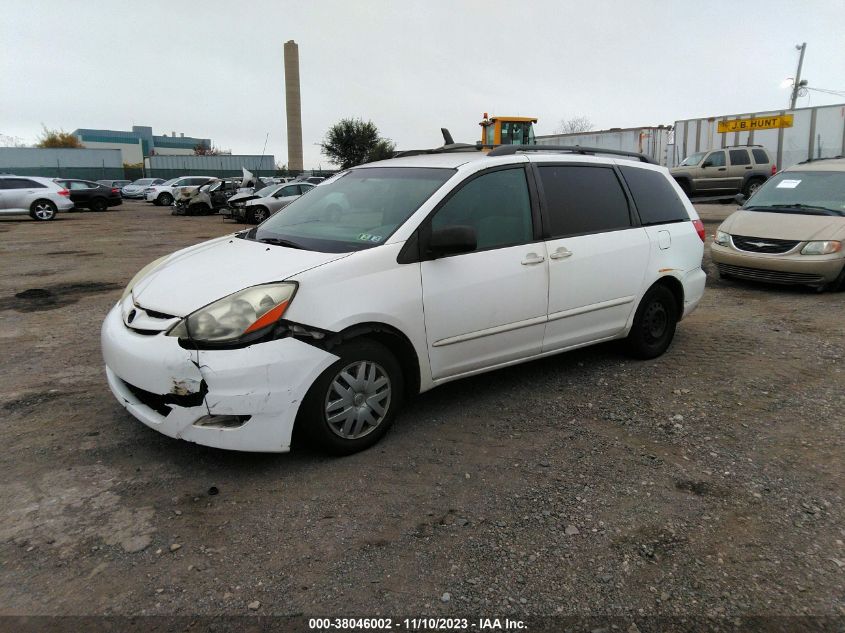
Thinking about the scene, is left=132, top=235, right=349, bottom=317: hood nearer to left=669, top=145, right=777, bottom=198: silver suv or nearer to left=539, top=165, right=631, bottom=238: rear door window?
left=539, top=165, right=631, bottom=238: rear door window

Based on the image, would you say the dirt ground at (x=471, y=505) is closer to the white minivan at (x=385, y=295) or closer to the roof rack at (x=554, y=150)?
the white minivan at (x=385, y=295)

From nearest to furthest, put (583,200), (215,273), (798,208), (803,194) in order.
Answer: (215,273)
(583,200)
(798,208)
(803,194)

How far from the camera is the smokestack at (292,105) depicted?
214 feet

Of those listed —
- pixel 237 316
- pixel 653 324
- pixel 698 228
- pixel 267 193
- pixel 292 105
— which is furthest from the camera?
pixel 292 105

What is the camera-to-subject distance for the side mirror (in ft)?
12.0

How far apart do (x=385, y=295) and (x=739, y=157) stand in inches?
823

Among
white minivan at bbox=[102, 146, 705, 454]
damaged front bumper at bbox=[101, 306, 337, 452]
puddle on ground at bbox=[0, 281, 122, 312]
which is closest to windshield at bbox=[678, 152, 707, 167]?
white minivan at bbox=[102, 146, 705, 454]

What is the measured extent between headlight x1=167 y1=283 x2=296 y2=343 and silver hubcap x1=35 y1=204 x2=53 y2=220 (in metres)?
22.7

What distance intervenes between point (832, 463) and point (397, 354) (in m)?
2.50

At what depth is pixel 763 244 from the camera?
8172 mm

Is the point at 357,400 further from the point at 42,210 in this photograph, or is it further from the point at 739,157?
the point at 42,210

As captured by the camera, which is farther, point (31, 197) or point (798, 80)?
point (798, 80)

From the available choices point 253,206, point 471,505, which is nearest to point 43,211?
point 253,206

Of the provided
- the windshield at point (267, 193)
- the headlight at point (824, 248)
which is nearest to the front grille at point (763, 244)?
the headlight at point (824, 248)
